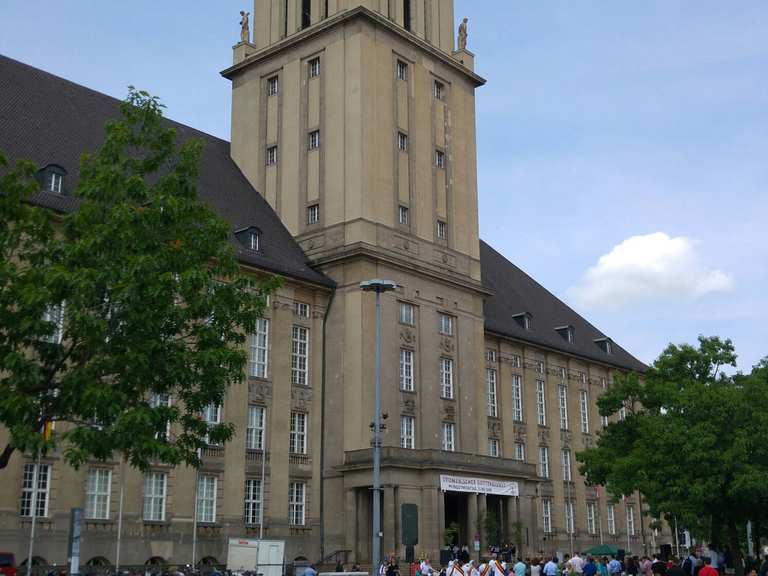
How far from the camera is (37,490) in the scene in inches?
1416

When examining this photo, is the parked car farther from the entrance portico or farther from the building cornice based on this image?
the building cornice

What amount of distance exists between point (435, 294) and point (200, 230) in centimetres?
3012

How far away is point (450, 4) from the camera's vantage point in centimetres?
5778

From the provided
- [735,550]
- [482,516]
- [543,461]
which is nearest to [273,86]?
[482,516]

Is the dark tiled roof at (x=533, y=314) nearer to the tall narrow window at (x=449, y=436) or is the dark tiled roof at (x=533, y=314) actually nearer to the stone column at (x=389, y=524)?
the tall narrow window at (x=449, y=436)

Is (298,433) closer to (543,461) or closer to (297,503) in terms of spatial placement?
(297,503)

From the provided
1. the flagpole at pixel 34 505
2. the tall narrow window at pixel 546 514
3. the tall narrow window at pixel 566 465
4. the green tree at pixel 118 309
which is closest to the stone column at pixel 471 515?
the tall narrow window at pixel 546 514

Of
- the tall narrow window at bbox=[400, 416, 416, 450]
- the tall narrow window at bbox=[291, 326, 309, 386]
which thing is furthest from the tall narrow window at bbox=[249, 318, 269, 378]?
the tall narrow window at bbox=[400, 416, 416, 450]

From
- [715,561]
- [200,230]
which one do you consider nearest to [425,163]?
[715,561]

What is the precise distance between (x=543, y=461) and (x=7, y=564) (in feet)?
116

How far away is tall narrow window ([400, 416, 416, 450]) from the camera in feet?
156

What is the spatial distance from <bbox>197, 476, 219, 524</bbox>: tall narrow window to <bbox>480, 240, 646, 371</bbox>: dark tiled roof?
20249 millimetres

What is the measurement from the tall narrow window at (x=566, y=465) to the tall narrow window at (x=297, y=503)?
21322mm

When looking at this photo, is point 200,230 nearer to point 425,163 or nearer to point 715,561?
point 715,561
